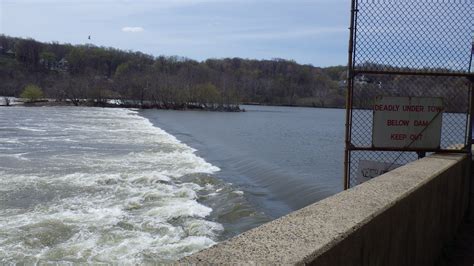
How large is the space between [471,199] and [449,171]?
85.4 inches

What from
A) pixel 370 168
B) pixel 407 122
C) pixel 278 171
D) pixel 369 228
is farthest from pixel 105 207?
pixel 369 228

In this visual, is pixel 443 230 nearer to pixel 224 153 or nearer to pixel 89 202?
pixel 89 202

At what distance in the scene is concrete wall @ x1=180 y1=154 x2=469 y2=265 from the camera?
2.54 meters

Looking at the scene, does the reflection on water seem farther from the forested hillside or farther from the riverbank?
the riverbank

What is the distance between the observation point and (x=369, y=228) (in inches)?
129

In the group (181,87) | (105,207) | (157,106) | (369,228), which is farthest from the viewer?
(181,87)

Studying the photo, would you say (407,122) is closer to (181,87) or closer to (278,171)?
(278,171)

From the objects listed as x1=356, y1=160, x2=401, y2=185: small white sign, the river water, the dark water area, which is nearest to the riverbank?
the dark water area

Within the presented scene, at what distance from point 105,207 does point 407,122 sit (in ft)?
30.2

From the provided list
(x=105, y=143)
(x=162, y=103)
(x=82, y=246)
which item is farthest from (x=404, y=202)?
(x=162, y=103)

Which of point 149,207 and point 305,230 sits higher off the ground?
point 305,230

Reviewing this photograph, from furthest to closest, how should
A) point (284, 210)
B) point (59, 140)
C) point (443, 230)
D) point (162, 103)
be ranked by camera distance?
point (162, 103), point (59, 140), point (284, 210), point (443, 230)

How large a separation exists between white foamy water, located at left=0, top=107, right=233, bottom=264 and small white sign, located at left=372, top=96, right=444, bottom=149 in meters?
4.86

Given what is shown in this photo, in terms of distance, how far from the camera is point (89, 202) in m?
14.0
